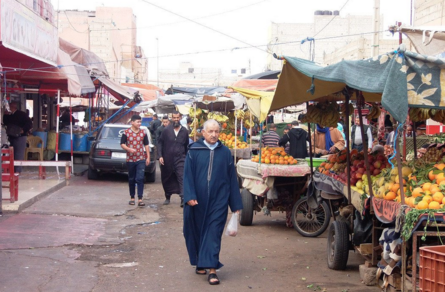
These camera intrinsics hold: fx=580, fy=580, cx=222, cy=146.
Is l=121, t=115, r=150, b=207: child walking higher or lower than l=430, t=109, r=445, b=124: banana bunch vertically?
lower

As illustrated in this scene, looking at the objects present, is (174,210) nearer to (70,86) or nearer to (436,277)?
(70,86)

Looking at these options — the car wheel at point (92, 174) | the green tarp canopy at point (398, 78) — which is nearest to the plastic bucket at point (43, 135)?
the car wheel at point (92, 174)

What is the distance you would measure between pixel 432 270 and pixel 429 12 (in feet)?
50.0

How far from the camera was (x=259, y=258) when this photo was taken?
25.4 feet

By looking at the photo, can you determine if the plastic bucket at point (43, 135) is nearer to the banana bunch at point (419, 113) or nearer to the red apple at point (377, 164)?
the banana bunch at point (419, 113)

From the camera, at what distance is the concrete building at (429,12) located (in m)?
16.7

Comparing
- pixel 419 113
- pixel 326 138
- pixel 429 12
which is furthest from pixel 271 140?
pixel 419 113

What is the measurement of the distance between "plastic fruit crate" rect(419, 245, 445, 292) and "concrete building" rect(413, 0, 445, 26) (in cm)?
1384

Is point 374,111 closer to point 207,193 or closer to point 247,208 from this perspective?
point 247,208

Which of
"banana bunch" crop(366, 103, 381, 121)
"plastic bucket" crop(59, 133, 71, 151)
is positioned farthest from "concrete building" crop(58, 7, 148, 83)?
"banana bunch" crop(366, 103, 381, 121)

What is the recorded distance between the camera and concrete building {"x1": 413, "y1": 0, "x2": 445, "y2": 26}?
1666 centimetres

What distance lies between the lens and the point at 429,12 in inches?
692

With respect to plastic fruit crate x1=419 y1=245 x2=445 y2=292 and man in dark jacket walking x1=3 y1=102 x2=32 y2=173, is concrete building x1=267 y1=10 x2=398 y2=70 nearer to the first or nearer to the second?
man in dark jacket walking x1=3 y1=102 x2=32 y2=173

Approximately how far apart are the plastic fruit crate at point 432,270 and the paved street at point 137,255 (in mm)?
2177
